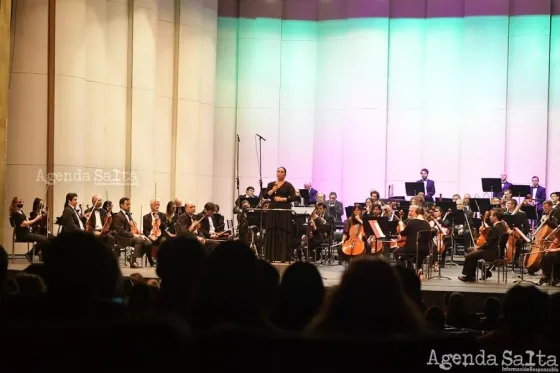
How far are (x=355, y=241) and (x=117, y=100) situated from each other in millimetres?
6884

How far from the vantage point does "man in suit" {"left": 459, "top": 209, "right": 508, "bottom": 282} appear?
38.6 ft

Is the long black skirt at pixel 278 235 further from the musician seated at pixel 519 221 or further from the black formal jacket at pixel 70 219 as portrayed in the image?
the musician seated at pixel 519 221

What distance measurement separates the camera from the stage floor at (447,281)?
10.4m

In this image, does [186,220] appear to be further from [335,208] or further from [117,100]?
[335,208]

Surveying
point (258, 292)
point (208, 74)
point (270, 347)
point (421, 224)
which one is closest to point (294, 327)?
point (258, 292)

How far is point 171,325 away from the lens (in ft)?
6.84

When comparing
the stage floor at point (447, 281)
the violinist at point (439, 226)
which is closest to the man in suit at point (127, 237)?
the stage floor at point (447, 281)

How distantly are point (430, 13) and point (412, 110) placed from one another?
262 centimetres

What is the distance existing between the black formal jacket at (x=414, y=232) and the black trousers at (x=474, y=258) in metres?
0.75

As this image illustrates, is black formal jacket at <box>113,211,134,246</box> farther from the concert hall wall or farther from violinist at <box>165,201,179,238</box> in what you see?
the concert hall wall

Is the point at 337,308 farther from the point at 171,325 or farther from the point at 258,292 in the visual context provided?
the point at 171,325

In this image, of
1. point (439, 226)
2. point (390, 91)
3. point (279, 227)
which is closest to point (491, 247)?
point (439, 226)

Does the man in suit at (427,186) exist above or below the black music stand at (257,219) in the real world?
above

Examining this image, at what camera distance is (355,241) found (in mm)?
12914
